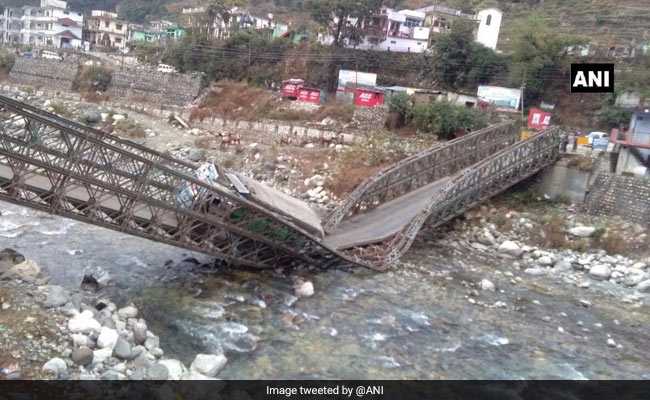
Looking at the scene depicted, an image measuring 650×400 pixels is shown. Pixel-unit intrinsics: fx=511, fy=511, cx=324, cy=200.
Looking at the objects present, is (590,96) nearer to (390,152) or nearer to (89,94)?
(390,152)

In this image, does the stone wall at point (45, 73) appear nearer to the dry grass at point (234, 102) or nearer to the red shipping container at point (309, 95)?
the dry grass at point (234, 102)

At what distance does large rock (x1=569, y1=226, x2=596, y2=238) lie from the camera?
2108 cm

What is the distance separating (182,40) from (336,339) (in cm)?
4596

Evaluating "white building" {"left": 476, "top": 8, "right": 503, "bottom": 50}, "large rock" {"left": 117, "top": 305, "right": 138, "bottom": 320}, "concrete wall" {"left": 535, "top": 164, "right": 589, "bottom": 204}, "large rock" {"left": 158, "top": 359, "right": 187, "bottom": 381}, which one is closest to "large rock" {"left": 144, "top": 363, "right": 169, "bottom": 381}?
"large rock" {"left": 158, "top": 359, "right": 187, "bottom": 381}

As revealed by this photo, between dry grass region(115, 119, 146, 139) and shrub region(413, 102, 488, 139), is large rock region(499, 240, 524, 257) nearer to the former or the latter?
shrub region(413, 102, 488, 139)

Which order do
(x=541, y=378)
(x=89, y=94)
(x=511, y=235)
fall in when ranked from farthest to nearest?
(x=89, y=94) < (x=511, y=235) < (x=541, y=378)

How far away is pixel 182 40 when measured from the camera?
2023 inches

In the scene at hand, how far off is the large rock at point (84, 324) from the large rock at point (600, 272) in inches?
658

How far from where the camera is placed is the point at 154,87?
44.0 m

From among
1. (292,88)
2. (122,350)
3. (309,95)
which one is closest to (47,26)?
(292,88)

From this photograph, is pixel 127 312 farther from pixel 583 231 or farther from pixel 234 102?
pixel 234 102

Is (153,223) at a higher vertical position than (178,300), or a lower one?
higher

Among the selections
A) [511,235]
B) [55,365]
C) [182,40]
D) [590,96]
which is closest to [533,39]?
[590,96]

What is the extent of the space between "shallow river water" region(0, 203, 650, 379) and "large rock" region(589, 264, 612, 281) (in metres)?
0.98
